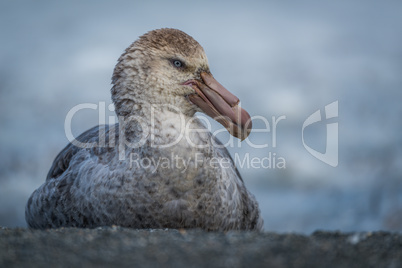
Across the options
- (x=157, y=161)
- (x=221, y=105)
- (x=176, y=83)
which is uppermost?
(x=176, y=83)

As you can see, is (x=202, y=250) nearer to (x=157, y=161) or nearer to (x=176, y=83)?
(x=157, y=161)

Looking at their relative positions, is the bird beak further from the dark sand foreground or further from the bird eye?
the dark sand foreground

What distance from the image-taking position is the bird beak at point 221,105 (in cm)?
482

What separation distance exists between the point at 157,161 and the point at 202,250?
171 cm

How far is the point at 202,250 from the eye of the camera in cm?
313

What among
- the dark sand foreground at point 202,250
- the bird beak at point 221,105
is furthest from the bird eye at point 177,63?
the dark sand foreground at point 202,250

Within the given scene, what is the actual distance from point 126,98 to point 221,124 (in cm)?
86

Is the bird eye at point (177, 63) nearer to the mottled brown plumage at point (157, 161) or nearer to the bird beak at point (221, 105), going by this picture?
the mottled brown plumage at point (157, 161)

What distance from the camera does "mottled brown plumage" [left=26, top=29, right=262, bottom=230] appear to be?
4.70 meters

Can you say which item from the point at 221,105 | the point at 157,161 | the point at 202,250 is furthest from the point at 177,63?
the point at 202,250

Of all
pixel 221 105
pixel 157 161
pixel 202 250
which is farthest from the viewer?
pixel 221 105

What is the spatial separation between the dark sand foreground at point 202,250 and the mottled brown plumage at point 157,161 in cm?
97

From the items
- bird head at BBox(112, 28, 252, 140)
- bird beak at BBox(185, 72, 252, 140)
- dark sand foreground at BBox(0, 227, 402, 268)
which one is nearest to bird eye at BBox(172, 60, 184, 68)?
bird head at BBox(112, 28, 252, 140)

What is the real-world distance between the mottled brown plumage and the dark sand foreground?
0.97 metres
